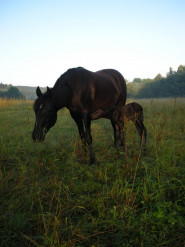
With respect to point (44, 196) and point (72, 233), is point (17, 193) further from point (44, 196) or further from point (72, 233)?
point (72, 233)

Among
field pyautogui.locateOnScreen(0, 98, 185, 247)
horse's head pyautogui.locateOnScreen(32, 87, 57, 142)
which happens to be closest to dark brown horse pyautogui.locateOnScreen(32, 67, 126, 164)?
horse's head pyautogui.locateOnScreen(32, 87, 57, 142)

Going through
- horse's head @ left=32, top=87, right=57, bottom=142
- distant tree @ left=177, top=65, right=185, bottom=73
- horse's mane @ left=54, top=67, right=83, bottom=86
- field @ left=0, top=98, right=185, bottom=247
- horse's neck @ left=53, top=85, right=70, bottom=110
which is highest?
distant tree @ left=177, top=65, right=185, bottom=73

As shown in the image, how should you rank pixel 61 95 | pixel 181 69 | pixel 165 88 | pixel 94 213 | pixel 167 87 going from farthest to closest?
pixel 181 69 < pixel 165 88 < pixel 167 87 < pixel 61 95 < pixel 94 213

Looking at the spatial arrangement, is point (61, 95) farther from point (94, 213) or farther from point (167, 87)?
point (167, 87)

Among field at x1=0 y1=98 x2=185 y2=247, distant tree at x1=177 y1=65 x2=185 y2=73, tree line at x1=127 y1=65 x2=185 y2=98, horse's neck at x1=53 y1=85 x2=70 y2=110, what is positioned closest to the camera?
field at x1=0 y1=98 x2=185 y2=247

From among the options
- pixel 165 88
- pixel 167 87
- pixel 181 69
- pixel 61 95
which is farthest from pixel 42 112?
pixel 181 69

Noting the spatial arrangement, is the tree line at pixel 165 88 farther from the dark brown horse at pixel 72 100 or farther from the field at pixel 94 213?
the field at pixel 94 213

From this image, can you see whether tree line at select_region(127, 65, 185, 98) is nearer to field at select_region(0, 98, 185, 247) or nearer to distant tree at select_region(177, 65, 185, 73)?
distant tree at select_region(177, 65, 185, 73)

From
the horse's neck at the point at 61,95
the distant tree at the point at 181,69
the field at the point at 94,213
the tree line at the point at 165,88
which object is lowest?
the field at the point at 94,213

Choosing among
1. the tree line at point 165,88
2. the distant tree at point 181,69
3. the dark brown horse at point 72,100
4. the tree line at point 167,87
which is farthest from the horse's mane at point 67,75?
the distant tree at point 181,69

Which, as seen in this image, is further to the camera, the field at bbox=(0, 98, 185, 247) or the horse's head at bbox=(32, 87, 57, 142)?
the horse's head at bbox=(32, 87, 57, 142)

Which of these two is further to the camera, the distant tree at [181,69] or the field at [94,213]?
the distant tree at [181,69]

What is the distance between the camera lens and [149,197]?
2.06 meters

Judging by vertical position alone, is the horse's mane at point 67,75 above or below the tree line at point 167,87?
below
